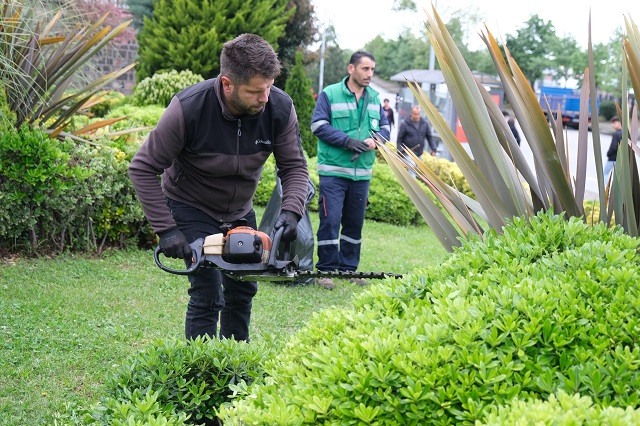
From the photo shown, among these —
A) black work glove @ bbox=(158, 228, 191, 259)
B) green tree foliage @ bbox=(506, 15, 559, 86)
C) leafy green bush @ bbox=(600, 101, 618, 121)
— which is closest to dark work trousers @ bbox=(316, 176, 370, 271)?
black work glove @ bbox=(158, 228, 191, 259)

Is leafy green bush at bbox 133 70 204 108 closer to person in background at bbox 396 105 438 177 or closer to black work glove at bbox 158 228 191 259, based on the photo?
person in background at bbox 396 105 438 177

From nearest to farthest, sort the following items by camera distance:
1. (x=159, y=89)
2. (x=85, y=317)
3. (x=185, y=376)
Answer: (x=185, y=376) < (x=85, y=317) < (x=159, y=89)

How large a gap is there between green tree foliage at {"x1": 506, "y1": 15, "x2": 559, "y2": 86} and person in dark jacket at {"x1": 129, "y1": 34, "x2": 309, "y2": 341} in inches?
2237

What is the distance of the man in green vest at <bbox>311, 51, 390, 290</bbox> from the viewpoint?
6.82 m

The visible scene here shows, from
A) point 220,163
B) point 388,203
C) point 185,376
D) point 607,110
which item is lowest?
point 388,203

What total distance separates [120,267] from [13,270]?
3.11 feet

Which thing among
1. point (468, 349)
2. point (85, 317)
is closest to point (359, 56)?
point (85, 317)

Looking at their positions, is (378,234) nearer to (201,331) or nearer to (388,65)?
(201,331)

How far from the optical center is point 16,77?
6.59 m

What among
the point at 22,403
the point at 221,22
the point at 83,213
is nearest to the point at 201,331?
the point at 22,403

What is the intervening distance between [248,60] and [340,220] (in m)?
3.59

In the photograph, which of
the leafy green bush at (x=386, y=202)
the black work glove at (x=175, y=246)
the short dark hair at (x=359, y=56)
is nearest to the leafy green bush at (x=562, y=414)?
the black work glove at (x=175, y=246)

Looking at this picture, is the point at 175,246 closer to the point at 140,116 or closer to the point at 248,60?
the point at 248,60

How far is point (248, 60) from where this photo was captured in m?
3.62
